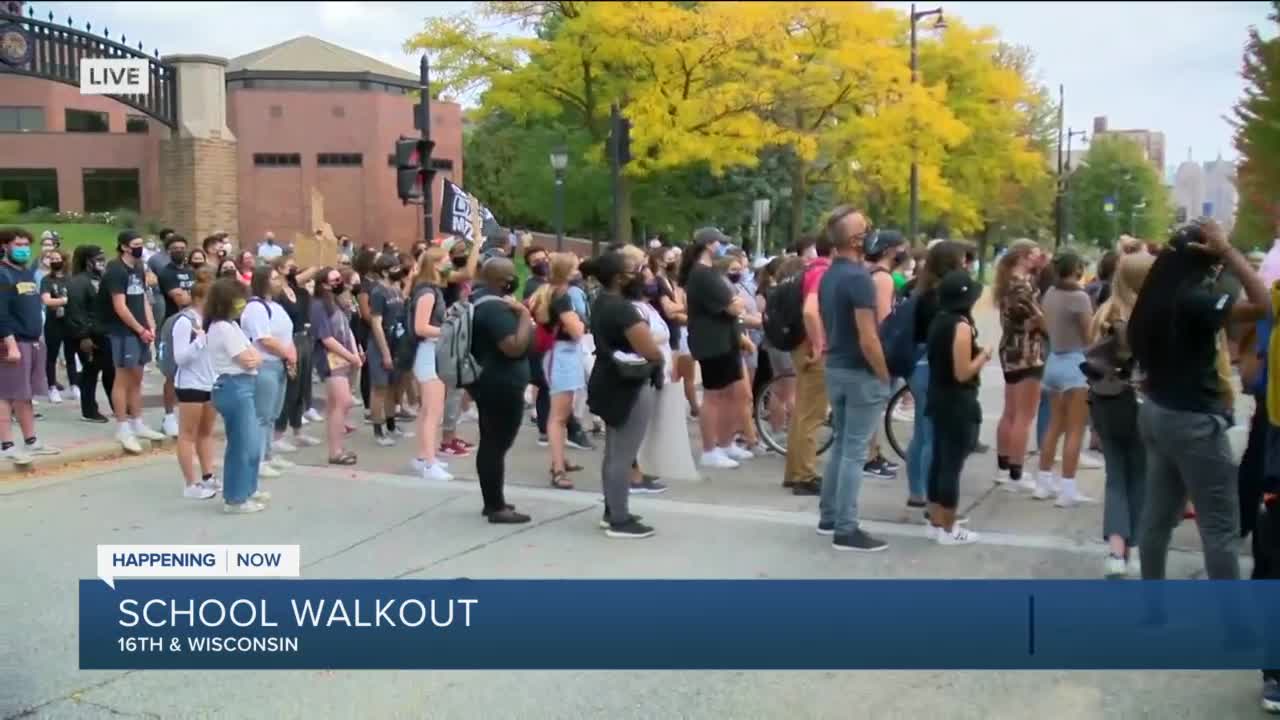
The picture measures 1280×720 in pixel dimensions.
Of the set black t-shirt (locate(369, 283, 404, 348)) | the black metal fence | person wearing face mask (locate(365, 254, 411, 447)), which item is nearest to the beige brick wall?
the black metal fence

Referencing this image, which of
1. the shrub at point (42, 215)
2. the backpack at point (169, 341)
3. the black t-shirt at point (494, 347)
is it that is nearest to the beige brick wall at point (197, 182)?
the shrub at point (42, 215)

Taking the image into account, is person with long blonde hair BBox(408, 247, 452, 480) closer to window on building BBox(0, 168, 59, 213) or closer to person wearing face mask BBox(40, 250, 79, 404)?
window on building BBox(0, 168, 59, 213)

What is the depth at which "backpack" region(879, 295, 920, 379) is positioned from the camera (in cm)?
745

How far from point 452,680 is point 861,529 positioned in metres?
3.09

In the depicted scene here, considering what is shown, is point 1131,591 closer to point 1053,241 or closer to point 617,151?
point 617,151

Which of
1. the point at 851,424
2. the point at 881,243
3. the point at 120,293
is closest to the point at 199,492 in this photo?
the point at 120,293

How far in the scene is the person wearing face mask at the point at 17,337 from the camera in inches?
353

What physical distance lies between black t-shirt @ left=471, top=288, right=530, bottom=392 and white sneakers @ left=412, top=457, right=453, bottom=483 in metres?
1.86

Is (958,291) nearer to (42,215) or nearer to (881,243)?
(881,243)

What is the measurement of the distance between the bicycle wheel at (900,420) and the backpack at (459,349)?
10.6 ft

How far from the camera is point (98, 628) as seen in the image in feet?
16.3

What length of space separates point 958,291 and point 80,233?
14.5m

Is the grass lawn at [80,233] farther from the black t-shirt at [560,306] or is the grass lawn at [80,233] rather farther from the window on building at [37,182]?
the black t-shirt at [560,306]

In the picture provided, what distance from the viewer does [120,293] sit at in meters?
9.89
